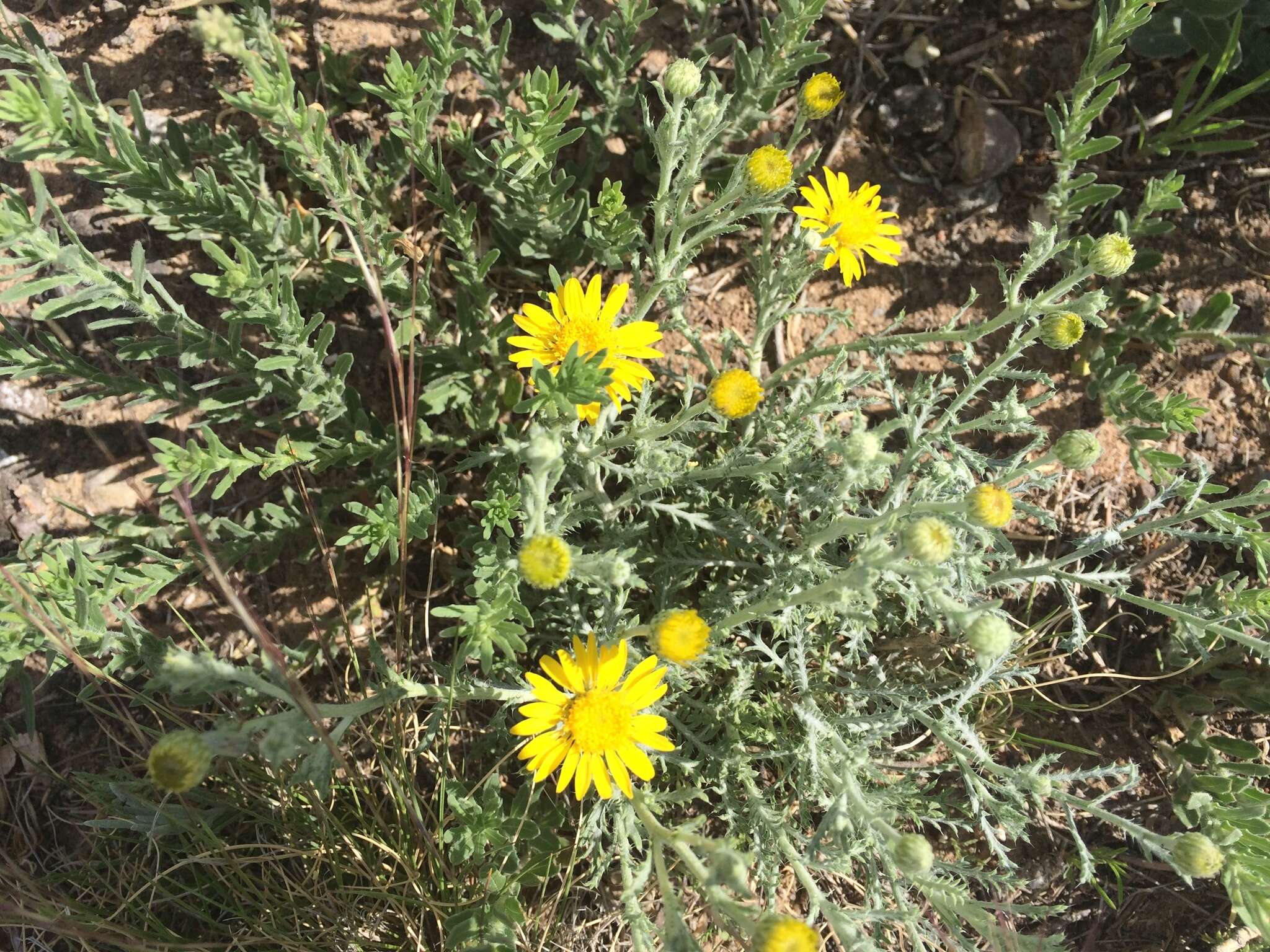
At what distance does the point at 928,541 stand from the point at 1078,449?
73 cm

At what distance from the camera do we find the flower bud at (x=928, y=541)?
2.50m

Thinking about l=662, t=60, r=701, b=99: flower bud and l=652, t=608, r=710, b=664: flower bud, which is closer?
l=652, t=608, r=710, b=664: flower bud

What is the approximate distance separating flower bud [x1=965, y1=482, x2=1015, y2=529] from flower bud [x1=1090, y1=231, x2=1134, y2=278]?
992mm

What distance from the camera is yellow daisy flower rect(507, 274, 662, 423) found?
304cm

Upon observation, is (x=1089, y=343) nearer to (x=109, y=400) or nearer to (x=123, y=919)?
(x=109, y=400)

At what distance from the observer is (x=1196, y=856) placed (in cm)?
265

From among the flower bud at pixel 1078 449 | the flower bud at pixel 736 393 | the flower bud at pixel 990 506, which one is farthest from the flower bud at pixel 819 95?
the flower bud at pixel 990 506

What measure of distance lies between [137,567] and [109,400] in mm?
1010

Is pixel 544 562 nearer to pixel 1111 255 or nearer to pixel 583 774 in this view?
pixel 583 774

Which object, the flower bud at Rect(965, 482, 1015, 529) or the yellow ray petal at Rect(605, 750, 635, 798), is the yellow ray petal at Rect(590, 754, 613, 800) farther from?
the flower bud at Rect(965, 482, 1015, 529)

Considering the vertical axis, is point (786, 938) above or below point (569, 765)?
above

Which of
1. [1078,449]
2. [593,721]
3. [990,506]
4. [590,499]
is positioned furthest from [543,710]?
[1078,449]

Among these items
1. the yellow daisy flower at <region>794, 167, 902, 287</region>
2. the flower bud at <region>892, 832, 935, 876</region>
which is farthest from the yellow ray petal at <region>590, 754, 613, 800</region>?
the yellow daisy flower at <region>794, 167, 902, 287</region>

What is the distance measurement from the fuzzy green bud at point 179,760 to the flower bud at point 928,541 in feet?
6.74
